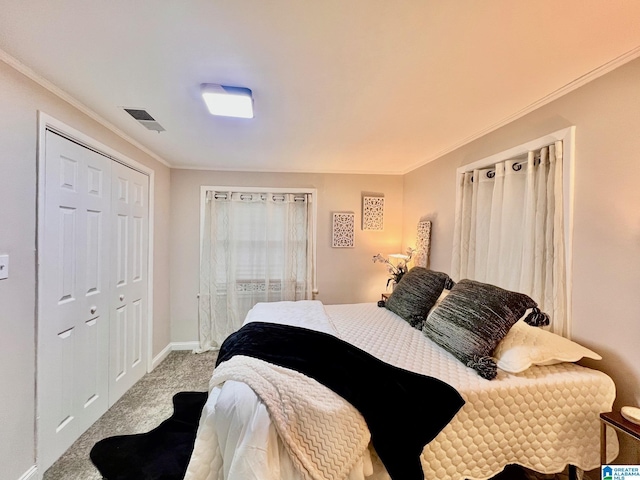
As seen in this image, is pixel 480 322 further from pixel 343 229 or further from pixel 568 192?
pixel 343 229

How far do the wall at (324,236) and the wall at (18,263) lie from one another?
176cm

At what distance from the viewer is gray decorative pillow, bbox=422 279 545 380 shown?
1.46 meters

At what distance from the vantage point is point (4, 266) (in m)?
1.30

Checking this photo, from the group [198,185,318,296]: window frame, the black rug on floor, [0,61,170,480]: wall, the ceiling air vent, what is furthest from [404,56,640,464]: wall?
[0,61,170,480]: wall

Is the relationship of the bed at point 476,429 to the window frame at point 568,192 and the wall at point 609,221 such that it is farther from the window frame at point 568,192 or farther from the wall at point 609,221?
the window frame at point 568,192

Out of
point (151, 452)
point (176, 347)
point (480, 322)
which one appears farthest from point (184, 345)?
point (480, 322)

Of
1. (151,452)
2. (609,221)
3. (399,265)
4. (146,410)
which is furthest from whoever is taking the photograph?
(399,265)

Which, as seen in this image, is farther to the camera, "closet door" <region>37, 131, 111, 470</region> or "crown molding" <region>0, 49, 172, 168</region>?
"closet door" <region>37, 131, 111, 470</region>

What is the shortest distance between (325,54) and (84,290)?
230cm

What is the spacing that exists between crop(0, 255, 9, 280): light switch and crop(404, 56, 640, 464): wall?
10.3 ft

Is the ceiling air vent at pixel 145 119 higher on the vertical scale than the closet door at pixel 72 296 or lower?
higher

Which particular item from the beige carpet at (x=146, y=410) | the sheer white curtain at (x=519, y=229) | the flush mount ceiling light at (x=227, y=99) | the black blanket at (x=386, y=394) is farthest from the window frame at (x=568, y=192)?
the flush mount ceiling light at (x=227, y=99)

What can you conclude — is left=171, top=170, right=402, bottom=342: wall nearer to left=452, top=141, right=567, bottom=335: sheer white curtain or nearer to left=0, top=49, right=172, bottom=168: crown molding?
left=0, top=49, right=172, bottom=168: crown molding

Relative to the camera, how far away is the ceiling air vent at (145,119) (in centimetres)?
186
